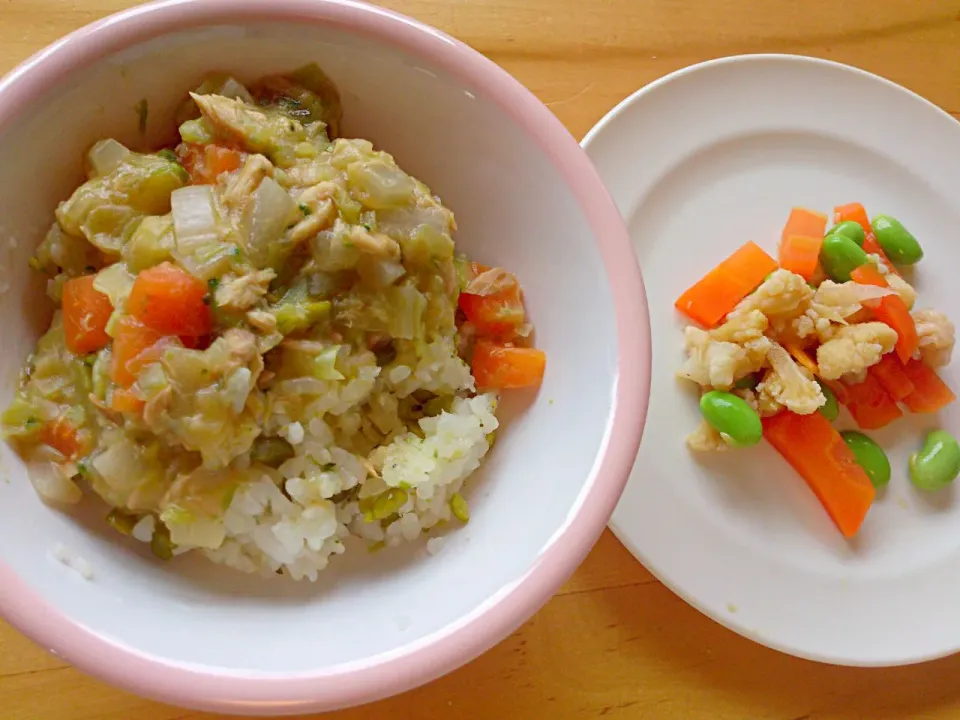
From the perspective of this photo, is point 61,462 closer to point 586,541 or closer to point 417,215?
point 417,215

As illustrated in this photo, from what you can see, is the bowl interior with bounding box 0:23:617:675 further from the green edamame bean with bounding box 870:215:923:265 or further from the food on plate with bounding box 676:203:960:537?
the green edamame bean with bounding box 870:215:923:265

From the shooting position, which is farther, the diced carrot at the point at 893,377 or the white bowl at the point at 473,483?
the diced carrot at the point at 893,377

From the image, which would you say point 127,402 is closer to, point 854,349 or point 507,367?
point 507,367

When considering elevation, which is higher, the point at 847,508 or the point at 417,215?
the point at 417,215

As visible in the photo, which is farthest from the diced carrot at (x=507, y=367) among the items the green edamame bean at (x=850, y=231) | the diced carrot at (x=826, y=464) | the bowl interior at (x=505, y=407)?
the green edamame bean at (x=850, y=231)

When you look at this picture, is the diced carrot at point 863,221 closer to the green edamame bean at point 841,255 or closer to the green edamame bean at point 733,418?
the green edamame bean at point 841,255

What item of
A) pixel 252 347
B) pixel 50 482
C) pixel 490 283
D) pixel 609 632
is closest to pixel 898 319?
pixel 609 632

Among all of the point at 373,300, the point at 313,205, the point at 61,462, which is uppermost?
the point at 313,205

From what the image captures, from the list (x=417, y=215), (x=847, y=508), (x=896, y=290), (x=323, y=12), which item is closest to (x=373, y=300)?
(x=417, y=215)
